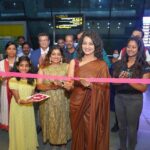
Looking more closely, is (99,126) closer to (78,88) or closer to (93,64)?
(78,88)

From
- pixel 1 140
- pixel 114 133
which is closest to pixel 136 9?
pixel 114 133

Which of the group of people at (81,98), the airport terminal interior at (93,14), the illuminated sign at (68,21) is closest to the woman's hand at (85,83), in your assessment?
the group of people at (81,98)

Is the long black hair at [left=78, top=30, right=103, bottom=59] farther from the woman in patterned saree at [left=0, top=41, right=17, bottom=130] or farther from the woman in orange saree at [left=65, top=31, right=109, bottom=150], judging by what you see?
the woman in patterned saree at [left=0, top=41, right=17, bottom=130]

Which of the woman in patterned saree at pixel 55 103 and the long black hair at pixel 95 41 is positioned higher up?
the long black hair at pixel 95 41

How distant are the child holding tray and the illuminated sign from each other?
587cm

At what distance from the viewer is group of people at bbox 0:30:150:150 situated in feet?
8.50

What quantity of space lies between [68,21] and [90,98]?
692 cm

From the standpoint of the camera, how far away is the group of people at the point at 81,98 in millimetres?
2592

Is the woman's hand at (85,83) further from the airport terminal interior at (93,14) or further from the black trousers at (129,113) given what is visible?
the airport terminal interior at (93,14)

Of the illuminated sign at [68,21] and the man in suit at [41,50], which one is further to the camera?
A: the illuminated sign at [68,21]

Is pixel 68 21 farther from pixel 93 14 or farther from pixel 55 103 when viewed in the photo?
pixel 55 103

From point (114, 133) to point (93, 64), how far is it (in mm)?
1821

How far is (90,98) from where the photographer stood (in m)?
2.60

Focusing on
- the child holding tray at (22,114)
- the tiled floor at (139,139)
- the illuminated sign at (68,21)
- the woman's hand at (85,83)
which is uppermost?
the illuminated sign at (68,21)
